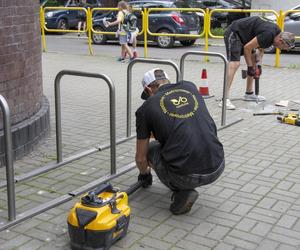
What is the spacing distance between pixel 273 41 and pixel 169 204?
12.3 ft

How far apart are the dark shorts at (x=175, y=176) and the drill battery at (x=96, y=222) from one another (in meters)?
0.57

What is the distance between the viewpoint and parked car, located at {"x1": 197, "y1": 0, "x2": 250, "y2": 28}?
842 inches

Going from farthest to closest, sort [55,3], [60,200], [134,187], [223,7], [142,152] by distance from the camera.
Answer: [55,3] → [223,7] → [134,187] → [60,200] → [142,152]

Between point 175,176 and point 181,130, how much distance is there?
14.0 inches

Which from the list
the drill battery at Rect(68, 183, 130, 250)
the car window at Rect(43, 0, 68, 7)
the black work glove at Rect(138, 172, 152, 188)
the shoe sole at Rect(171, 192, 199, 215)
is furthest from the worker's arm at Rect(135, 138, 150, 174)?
the car window at Rect(43, 0, 68, 7)

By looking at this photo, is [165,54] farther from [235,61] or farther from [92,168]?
[92,168]

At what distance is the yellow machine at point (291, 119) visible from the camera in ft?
22.4

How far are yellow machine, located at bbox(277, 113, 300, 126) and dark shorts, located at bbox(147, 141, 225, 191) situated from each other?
3.06 m

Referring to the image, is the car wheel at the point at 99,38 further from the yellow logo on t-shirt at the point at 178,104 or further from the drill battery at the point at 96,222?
the drill battery at the point at 96,222

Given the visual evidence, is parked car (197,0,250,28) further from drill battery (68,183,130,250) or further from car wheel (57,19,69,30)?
drill battery (68,183,130,250)

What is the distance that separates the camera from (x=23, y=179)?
15.7 ft

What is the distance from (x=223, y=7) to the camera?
73.8ft

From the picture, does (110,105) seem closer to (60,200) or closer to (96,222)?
(60,200)

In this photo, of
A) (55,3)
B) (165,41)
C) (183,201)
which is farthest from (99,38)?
(183,201)
